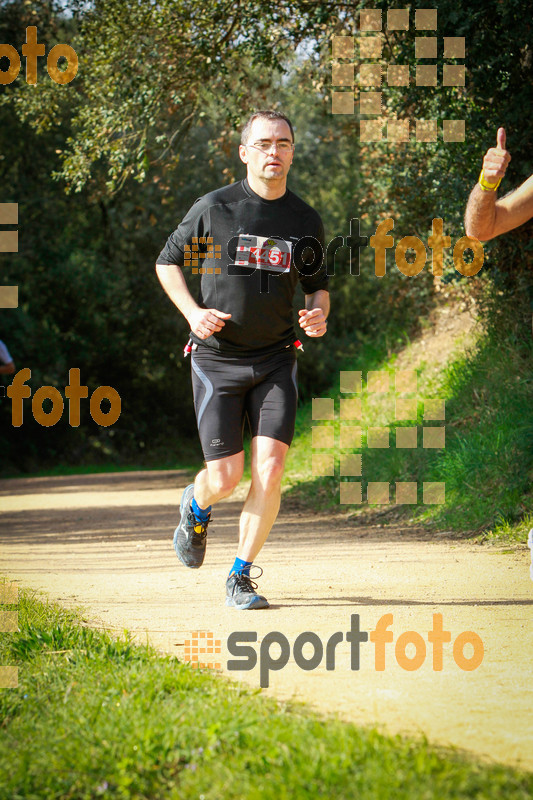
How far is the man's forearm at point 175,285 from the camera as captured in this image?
4855 millimetres

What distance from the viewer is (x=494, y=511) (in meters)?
7.92

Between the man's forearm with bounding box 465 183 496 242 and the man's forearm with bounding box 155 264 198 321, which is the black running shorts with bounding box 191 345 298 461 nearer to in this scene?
the man's forearm with bounding box 155 264 198 321

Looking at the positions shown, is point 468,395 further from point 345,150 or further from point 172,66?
point 345,150

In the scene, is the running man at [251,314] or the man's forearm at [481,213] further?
the running man at [251,314]

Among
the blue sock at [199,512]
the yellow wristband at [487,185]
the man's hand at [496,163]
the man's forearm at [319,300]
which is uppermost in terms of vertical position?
the man's hand at [496,163]

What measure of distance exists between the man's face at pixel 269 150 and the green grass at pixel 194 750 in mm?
2595

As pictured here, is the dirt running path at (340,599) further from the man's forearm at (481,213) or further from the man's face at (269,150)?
the man's face at (269,150)

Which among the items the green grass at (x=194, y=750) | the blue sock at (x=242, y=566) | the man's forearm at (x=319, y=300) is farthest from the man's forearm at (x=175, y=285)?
the green grass at (x=194, y=750)

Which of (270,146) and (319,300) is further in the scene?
(319,300)

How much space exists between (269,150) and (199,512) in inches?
78.8

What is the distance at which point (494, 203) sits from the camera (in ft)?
12.1

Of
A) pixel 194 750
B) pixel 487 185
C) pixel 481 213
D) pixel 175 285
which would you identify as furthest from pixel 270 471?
pixel 194 750

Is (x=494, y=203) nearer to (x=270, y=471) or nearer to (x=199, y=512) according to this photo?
Answer: (x=270, y=471)

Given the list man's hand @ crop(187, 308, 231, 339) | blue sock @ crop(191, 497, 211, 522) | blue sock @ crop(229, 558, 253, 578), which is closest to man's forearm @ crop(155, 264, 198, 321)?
man's hand @ crop(187, 308, 231, 339)
